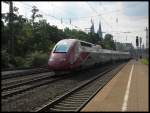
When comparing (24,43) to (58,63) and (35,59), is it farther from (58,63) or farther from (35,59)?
(58,63)

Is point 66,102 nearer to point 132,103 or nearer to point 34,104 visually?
point 34,104

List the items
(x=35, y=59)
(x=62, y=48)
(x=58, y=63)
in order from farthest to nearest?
(x=35, y=59) → (x=62, y=48) → (x=58, y=63)

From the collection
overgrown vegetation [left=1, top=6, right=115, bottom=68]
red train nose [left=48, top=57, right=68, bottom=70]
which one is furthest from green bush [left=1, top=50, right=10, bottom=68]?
red train nose [left=48, top=57, right=68, bottom=70]

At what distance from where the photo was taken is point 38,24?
82.8m

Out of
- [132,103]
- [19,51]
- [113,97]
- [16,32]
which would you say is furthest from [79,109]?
[16,32]

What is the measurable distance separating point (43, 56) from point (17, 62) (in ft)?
24.8

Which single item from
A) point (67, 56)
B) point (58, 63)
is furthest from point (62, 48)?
point (58, 63)

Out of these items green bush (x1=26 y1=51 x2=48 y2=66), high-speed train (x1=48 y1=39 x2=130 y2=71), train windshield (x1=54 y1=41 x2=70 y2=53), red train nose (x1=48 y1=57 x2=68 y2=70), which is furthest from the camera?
green bush (x1=26 y1=51 x2=48 y2=66)

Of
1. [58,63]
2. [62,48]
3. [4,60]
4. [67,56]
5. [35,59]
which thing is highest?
[62,48]

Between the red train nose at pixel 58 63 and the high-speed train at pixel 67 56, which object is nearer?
the red train nose at pixel 58 63

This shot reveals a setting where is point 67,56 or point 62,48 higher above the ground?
point 62,48

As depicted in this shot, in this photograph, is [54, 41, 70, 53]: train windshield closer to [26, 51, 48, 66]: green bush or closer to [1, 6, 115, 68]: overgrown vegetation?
[1, 6, 115, 68]: overgrown vegetation

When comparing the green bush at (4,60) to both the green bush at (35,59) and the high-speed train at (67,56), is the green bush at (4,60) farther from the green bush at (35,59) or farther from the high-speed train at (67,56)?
the high-speed train at (67,56)

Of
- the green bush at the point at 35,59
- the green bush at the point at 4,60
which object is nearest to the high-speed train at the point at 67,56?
the green bush at the point at 4,60
